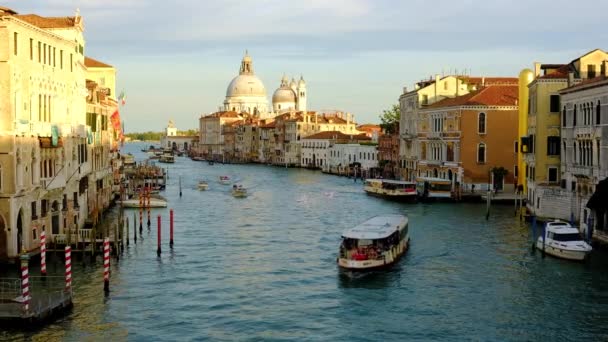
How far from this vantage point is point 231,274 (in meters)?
21.3

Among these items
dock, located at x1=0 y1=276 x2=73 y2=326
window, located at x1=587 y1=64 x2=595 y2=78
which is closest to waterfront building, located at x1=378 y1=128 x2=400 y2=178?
window, located at x1=587 y1=64 x2=595 y2=78

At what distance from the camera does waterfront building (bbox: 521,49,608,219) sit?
2964 centimetres

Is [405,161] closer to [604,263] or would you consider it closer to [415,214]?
[415,214]

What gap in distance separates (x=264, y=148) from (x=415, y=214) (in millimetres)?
69665

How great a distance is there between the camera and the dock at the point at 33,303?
50.6ft

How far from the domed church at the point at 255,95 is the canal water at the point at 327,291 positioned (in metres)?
102

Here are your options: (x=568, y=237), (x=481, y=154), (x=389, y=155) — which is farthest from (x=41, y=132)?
(x=389, y=155)

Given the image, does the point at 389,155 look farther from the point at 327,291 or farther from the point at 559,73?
the point at 327,291

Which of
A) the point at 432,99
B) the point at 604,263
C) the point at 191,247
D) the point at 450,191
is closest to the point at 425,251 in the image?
the point at 604,263

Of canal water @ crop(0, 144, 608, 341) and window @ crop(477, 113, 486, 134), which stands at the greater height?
window @ crop(477, 113, 486, 134)

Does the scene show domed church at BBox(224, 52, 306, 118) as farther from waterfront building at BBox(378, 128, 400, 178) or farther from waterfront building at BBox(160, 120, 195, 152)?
waterfront building at BBox(378, 128, 400, 178)

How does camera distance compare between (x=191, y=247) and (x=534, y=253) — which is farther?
(x=191, y=247)

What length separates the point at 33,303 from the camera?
15938mm

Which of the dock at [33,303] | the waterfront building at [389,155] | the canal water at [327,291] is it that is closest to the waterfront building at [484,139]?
the canal water at [327,291]
